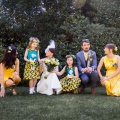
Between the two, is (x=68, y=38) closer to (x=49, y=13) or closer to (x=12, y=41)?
(x=49, y=13)

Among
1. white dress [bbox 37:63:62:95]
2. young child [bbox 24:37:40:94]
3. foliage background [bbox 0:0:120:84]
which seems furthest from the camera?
foliage background [bbox 0:0:120:84]

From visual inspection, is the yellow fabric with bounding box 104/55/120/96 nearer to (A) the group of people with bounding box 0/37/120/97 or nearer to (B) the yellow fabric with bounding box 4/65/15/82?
(A) the group of people with bounding box 0/37/120/97

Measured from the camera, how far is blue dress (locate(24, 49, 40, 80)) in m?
6.81

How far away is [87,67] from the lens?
700cm

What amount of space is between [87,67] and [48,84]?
3.60 ft

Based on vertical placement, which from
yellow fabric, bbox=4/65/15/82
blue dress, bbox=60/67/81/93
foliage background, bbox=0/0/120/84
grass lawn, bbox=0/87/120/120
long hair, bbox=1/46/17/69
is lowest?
grass lawn, bbox=0/87/120/120

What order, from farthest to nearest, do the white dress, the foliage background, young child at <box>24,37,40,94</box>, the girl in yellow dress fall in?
1. the foliage background
2. young child at <box>24,37,40,94</box>
3. the white dress
4. the girl in yellow dress

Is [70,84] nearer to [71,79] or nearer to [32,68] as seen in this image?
[71,79]

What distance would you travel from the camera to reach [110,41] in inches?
373

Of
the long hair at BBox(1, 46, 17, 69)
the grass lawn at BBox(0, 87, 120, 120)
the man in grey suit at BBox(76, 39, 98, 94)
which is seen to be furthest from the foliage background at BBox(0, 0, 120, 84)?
the grass lawn at BBox(0, 87, 120, 120)

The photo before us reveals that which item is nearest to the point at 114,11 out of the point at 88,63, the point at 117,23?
the point at 117,23

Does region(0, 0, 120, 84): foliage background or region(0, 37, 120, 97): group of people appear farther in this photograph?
region(0, 0, 120, 84): foliage background

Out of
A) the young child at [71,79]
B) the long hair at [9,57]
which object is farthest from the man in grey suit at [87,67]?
the long hair at [9,57]

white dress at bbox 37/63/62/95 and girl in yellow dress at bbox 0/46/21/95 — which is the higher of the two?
girl in yellow dress at bbox 0/46/21/95
